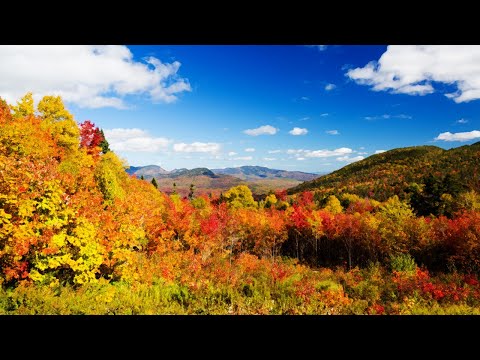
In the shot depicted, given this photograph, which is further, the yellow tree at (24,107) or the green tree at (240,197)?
the green tree at (240,197)

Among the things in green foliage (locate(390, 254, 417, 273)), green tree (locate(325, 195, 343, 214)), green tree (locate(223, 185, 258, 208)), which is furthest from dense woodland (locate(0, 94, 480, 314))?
green tree (locate(223, 185, 258, 208))

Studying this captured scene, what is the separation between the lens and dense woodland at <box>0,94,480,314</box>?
11.6 m

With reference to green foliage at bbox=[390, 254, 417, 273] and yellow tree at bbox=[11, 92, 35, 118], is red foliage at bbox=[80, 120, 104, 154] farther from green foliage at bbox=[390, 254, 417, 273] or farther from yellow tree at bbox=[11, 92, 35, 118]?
green foliage at bbox=[390, 254, 417, 273]

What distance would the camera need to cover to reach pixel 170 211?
36.6 meters

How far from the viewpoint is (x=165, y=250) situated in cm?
2434

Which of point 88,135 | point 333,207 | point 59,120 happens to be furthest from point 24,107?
point 333,207

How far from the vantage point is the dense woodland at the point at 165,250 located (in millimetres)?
11586

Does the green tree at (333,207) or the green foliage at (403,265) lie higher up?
the green tree at (333,207)

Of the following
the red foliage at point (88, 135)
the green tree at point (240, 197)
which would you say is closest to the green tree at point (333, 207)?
the green tree at point (240, 197)

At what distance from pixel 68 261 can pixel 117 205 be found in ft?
13.7

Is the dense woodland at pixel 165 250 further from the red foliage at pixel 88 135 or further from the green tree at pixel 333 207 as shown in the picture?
the green tree at pixel 333 207

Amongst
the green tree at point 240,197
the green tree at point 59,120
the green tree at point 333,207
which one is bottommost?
the green tree at point 333,207
